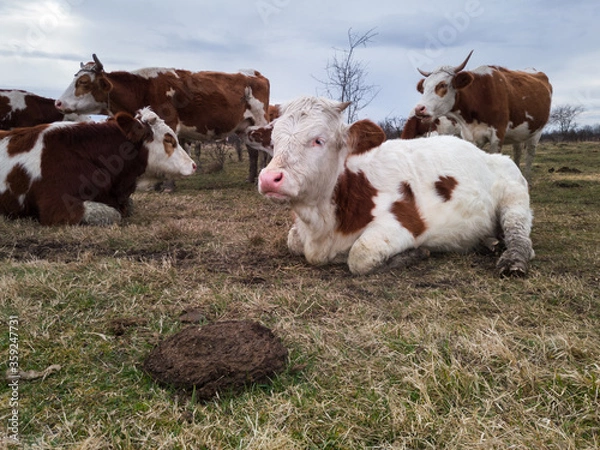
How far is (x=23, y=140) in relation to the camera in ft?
20.2

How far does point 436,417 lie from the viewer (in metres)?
1.88

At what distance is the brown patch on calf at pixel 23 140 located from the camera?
20.0ft

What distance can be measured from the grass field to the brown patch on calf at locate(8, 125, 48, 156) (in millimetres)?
1989

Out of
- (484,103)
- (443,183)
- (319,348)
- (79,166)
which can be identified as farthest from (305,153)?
(484,103)

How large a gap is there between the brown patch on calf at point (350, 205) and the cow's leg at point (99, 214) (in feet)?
10.0

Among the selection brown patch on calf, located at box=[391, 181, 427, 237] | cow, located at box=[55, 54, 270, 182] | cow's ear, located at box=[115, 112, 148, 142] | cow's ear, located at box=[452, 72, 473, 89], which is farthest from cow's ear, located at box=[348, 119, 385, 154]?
cow, located at box=[55, 54, 270, 182]

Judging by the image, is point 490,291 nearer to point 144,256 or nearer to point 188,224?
point 144,256

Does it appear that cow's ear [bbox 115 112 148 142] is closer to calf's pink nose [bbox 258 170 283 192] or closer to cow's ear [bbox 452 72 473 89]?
calf's pink nose [bbox 258 170 283 192]

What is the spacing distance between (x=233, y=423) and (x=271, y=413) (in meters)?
0.15

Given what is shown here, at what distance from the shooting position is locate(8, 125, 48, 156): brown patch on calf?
240 inches

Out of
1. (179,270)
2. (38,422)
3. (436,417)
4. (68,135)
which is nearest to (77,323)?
(38,422)

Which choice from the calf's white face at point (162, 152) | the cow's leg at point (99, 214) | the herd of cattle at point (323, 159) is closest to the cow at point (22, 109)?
the herd of cattle at point (323, 159)

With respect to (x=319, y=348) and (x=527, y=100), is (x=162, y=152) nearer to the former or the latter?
(x=319, y=348)

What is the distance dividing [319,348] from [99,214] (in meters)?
4.19
